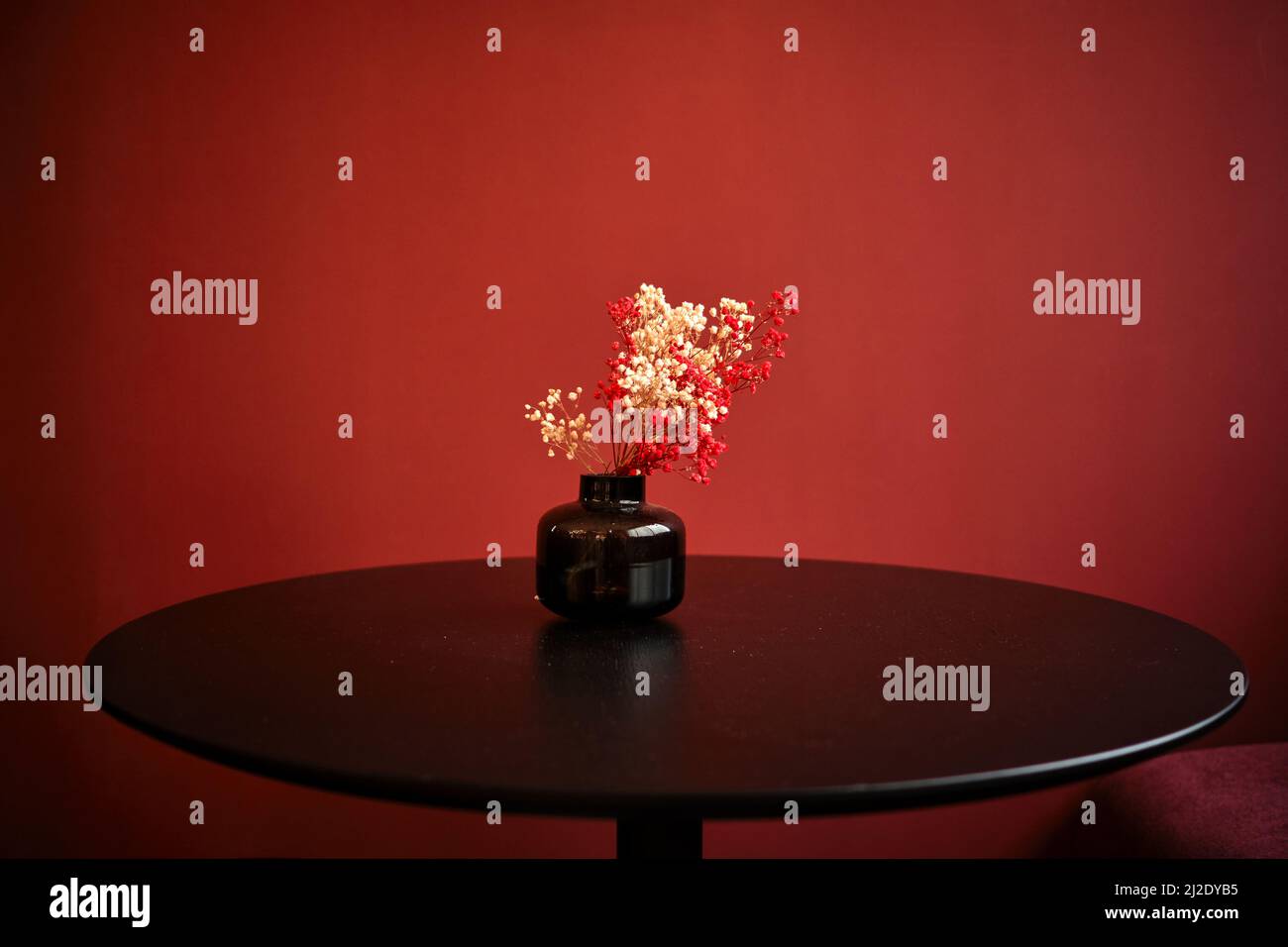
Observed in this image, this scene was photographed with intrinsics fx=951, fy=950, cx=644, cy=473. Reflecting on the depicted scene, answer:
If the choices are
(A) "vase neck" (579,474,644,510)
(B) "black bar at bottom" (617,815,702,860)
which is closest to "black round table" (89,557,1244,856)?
(B) "black bar at bottom" (617,815,702,860)

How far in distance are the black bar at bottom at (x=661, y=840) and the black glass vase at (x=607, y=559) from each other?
0.34 metres

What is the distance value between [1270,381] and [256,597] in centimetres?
277

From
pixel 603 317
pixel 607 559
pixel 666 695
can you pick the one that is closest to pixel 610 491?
pixel 607 559

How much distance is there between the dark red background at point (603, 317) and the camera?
268 cm

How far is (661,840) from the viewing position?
4.32 ft

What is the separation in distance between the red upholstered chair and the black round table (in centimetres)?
69

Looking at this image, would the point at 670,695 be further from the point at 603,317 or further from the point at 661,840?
the point at 603,317

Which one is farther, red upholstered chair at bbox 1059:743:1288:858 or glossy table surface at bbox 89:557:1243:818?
red upholstered chair at bbox 1059:743:1288:858

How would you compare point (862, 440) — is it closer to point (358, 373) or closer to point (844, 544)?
point (844, 544)

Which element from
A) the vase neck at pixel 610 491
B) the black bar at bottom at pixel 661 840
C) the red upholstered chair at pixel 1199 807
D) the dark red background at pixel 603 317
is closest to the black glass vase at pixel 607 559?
the vase neck at pixel 610 491

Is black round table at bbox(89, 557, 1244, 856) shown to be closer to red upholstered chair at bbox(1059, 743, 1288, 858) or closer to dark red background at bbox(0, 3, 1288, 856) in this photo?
red upholstered chair at bbox(1059, 743, 1288, 858)

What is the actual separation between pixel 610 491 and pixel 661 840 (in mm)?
555

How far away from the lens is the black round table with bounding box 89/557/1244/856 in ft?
3.02
